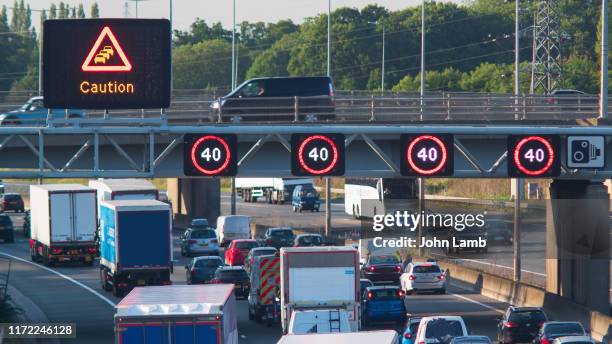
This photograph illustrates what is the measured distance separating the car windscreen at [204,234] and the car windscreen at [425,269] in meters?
18.9

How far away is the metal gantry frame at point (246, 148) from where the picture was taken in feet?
109

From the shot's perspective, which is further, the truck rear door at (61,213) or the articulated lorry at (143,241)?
the truck rear door at (61,213)

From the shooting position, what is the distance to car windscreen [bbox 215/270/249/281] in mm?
46156

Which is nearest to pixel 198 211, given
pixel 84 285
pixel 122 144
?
pixel 84 285

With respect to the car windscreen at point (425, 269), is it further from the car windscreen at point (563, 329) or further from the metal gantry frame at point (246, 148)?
the car windscreen at point (563, 329)

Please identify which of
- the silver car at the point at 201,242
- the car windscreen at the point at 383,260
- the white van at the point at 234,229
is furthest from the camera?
the white van at the point at 234,229

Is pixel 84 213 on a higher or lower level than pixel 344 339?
lower

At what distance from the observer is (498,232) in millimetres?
73875

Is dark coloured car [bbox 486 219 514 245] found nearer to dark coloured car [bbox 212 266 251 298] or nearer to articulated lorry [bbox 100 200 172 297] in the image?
dark coloured car [bbox 212 266 251 298]

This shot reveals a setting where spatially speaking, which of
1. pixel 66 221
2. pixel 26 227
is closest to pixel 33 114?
pixel 66 221

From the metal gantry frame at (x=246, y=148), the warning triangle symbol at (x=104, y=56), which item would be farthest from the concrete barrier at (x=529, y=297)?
the warning triangle symbol at (x=104, y=56)

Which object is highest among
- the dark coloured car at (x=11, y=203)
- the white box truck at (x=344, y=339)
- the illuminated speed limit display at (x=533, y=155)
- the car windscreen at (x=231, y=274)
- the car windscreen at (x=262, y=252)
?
the illuminated speed limit display at (x=533, y=155)

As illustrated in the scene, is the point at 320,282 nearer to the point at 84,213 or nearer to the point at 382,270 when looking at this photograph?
the point at 382,270

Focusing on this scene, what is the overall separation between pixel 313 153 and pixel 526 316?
722 centimetres
